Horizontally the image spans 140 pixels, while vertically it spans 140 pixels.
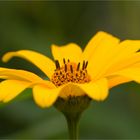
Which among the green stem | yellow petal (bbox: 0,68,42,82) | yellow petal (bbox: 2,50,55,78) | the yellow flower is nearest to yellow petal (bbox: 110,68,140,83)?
the yellow flower

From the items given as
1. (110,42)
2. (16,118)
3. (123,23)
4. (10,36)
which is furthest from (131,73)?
(123,23)

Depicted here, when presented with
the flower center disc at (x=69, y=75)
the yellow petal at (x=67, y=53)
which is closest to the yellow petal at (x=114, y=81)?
the flower center disc at (x=69, y=75)

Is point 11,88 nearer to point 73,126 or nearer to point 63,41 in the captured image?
point 73,126

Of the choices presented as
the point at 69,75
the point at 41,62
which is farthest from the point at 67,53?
the point at 69,75

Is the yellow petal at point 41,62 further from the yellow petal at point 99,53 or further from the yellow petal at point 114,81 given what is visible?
the yellow petal at point 114,81

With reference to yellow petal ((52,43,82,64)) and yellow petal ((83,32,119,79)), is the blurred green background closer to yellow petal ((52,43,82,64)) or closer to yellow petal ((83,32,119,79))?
yellow petal ((52,43,82,64))

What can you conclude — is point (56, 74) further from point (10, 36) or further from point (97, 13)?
point (97, 13)
